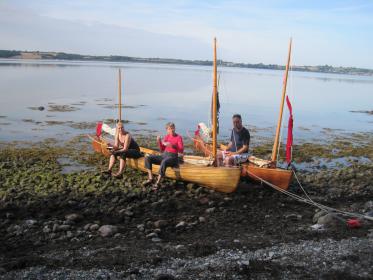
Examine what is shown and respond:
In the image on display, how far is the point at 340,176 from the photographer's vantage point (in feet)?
55.8

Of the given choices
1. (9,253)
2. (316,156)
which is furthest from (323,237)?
(316,156)

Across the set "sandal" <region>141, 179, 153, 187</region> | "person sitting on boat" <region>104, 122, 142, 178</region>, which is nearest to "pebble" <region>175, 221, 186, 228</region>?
"sandal" <region>141, 179, 153, 187</region>

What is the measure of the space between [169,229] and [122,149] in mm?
5208

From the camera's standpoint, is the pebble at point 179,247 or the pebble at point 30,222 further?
the pebble at point 30,222

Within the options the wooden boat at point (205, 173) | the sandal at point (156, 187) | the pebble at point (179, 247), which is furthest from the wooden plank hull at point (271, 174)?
the pebble at point (179, 247)

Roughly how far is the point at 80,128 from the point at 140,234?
18.0 metres

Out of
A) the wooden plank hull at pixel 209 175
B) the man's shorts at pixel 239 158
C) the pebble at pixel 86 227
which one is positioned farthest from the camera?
the man's shorts at pixel 239 158

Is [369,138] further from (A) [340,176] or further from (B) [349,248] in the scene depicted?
(B) [349,248]

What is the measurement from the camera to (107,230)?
1042 cm

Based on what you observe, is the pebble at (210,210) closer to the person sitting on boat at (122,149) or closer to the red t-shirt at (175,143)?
the red t-shirt at (175,143)

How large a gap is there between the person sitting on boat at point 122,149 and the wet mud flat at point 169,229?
18.6 inches

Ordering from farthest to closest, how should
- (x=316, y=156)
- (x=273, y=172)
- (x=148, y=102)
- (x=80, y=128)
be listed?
(x=148, y=102) → (x=80, y=128) → (x=316, y=156) → (x=273, y=172)

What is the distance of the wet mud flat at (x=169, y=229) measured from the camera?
8.30 meters

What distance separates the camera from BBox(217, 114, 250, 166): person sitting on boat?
14.2 meters
